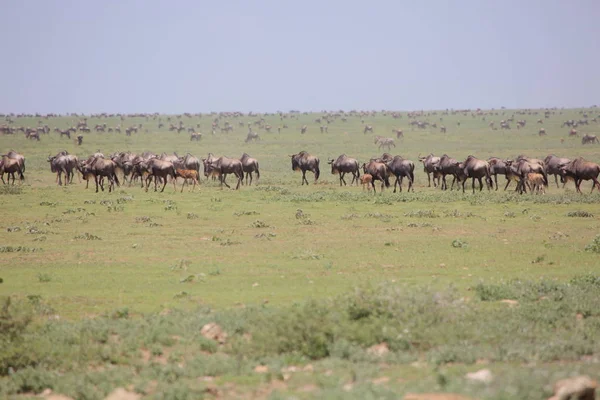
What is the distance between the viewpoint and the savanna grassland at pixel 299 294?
9438 millimetres

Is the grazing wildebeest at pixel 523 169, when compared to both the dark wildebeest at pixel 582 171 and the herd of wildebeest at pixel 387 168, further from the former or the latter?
the dark wildebeest at pixel 582 171

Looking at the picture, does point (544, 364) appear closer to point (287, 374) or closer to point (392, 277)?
point (287, 374)

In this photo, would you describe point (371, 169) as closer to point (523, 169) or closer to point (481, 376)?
point (523, 169)

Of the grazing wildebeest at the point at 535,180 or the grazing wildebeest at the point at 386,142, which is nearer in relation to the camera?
the grazing wildebeest at the point at 535,180

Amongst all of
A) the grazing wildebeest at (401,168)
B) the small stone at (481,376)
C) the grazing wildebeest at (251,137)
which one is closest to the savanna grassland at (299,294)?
the small stone at (481,376)

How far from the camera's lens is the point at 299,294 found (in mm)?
14281

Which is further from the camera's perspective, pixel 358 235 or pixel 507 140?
pixel 507 140

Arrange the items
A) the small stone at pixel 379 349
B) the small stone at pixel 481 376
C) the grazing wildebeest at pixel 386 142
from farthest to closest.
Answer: the grazing wildebeest at pixel 386 142 < the small stone at pixel 379 349 < the small stone at pixel 481 376

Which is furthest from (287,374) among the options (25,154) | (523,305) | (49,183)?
(25,154)

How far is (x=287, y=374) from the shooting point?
31.1 feet

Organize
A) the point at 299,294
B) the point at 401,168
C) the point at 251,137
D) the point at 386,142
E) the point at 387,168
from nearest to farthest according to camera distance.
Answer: the point at 299,294
the point at 401,168
the point at 387,168
the point at 386,142
the point at 251,137

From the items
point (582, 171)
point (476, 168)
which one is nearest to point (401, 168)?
point (476, 168)

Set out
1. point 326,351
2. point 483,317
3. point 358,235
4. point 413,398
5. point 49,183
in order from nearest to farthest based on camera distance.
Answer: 1. point 413,398
2. point 326,351
3. point 483,317
4. point 358,235
5. point 49,183

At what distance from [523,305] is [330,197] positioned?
2066cm
